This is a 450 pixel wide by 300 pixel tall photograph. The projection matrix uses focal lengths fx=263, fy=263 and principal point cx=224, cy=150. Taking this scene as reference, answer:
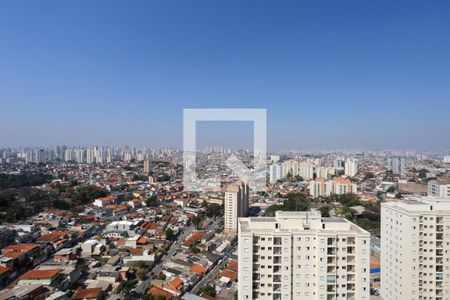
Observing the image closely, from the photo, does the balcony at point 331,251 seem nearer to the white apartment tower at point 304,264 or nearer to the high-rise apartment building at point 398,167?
the white apartment tower at point 304,264

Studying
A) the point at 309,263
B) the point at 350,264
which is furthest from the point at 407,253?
the point at 309,263

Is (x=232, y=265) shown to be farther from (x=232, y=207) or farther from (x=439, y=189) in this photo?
(x=439, y=189)

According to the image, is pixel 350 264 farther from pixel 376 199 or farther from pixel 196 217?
pixel 376 199

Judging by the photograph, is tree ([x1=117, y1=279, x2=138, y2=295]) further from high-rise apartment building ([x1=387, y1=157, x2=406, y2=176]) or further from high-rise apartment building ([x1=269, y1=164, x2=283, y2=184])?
high-rise apartment building ([x1=387, y1=157, x2=406, y2=176])

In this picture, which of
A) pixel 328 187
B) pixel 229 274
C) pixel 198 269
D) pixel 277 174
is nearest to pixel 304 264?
pixel 229 274

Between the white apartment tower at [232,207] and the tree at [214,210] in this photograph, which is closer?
the white apartment tower at [232,207]

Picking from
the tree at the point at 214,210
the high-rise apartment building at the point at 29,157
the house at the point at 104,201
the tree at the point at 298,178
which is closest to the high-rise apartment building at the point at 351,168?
the tree at the point at 298,178
